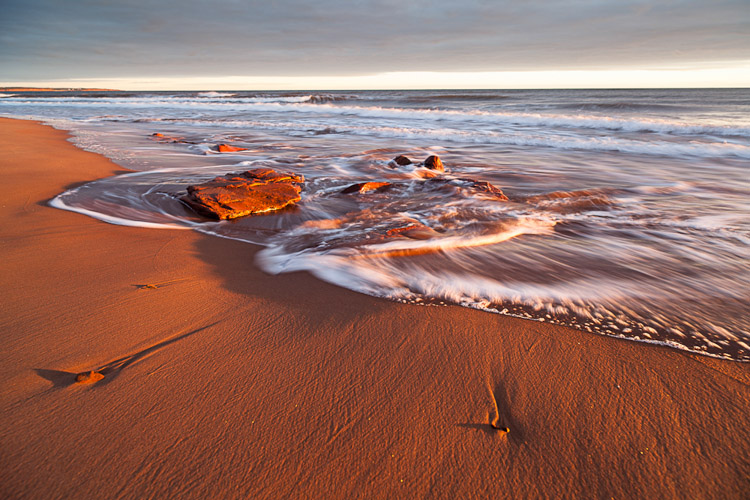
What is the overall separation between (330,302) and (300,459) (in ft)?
3.33

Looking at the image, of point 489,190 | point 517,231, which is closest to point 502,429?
point 517,231

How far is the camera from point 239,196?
3.82 m

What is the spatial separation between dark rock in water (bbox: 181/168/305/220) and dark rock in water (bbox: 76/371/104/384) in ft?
7.63

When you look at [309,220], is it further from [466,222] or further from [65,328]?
[65,328]

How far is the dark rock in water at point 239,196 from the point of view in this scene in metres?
3.64

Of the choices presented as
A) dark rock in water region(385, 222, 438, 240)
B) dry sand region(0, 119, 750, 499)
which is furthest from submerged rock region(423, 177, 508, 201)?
dry sand region(0, 119, 750, 499)

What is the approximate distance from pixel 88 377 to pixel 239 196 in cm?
265

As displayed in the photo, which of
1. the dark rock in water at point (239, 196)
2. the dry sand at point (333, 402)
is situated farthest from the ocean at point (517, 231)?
the dry sand at point (333, 402)

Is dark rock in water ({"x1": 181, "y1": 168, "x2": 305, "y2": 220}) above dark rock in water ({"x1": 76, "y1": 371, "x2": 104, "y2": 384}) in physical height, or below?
above

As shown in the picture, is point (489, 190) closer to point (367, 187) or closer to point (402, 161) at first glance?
point (367, 187)

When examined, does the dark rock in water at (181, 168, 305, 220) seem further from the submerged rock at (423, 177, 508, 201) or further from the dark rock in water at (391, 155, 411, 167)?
the dark rock in water at (391, 155, 411, 167)

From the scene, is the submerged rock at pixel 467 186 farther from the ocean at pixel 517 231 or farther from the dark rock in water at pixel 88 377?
the dark rock in water at pixel 88 377

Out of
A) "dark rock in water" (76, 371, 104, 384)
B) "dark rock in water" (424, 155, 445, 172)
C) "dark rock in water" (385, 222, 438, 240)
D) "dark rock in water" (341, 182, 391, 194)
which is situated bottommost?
"dark rock in water" (385, 222, 438, 240)

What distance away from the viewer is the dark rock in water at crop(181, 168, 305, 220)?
3636 millimetres
